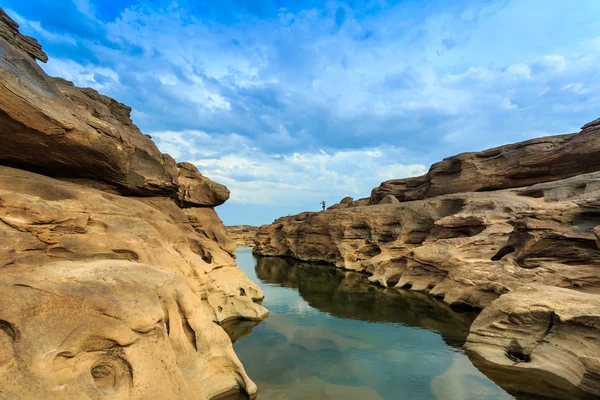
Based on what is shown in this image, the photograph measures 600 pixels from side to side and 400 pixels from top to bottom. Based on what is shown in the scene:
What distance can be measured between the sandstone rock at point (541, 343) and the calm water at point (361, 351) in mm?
900

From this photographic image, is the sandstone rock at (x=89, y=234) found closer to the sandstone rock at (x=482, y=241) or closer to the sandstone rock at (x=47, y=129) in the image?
the sandstone rock at (x=47, y=129)

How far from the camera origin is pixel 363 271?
3534 cm

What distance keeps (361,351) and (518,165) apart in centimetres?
2910

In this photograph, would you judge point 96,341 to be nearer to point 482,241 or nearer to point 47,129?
point 47,129

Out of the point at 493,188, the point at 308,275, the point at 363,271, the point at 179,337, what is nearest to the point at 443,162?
the point at 493,188

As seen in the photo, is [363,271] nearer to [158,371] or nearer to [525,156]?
[525,156]

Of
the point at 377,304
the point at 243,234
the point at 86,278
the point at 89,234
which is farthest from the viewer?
the point at 243,234

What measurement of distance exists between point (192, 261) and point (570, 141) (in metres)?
34.1

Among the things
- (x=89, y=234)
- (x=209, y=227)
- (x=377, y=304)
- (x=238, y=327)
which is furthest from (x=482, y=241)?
(x=89, y=234)

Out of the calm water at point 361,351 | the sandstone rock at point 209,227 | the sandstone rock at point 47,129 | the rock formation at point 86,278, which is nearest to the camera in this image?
the rock formation at point 86,278

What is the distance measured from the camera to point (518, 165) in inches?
1229

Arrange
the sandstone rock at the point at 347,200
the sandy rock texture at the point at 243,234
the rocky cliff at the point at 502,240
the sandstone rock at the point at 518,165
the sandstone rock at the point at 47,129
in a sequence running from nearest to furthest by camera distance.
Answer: the sandstone rock at the point at 47,129 → the rocky cliff at the point at 502,240 → the sandstone rock at the point at 518,165 → the sandstone rock at the point at 347,200 → the sandy rock texture at the point at 243,234

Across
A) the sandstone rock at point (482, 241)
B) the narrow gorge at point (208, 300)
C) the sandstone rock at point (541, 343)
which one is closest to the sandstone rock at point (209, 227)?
the narrow gorge at point (208, 300)

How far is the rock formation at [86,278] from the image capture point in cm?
539
